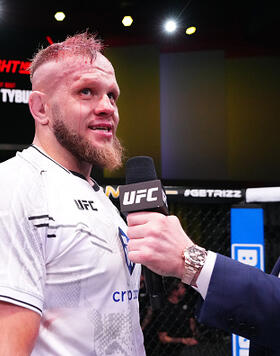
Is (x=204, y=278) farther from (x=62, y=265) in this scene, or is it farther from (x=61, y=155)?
A: (x=61, y=155)

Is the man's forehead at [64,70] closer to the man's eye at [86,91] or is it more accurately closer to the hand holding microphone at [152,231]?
the man's eye at [86,91]

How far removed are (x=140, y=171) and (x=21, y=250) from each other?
369mm

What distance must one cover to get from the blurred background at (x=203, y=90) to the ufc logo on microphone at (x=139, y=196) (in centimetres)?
483

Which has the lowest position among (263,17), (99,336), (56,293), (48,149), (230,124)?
(99,336)

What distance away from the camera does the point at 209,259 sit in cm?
97

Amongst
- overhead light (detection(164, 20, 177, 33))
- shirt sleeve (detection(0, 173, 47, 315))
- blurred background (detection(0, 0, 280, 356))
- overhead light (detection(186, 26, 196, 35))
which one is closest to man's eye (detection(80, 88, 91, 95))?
shirt sleeve (detection(0, 173, 47, 315))

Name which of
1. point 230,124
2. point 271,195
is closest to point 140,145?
point 230,124

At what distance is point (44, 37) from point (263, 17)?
10.3 ft

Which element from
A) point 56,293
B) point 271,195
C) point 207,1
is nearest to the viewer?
point 56,293

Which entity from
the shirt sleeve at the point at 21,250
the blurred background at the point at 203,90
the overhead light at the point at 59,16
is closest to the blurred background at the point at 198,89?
the blurred background at the point at 203,90

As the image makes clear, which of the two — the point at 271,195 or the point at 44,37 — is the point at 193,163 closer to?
the point at 44,37

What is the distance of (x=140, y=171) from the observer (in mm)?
1187

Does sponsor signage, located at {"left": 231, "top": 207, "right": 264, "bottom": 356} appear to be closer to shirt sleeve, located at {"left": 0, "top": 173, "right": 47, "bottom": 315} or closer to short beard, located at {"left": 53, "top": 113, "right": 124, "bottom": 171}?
short beard, located at {"left": 53, "top": 113, "right": 124, "bottom": 171}

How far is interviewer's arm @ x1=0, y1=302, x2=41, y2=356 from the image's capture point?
98 cm
